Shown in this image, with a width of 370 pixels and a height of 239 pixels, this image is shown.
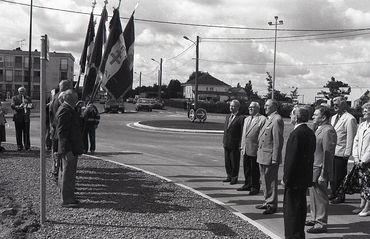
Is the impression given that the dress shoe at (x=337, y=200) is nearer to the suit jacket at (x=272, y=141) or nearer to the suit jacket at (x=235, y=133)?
the suit jacket at (x=272, y=141)

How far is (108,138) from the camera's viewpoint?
66.4 ft

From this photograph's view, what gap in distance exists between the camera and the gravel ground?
19.5 ft

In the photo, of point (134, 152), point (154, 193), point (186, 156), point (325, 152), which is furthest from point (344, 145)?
point (134, 152)

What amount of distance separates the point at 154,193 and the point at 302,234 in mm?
3272

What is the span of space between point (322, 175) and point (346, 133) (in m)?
2.42

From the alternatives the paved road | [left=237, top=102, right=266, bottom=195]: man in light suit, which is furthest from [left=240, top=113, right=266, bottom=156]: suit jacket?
the paved road

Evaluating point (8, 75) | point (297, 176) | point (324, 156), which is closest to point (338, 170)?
point (324, 156)

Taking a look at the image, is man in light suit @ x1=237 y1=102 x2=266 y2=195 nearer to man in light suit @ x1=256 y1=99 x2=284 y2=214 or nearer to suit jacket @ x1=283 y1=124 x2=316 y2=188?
man in light suit @ x1=256 y1=99 x2=284 y2=214

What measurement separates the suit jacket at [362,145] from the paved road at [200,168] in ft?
3.11

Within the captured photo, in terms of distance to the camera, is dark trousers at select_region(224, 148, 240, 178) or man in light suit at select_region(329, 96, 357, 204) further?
dark trousers at select_region(224, 148, 240, 178)

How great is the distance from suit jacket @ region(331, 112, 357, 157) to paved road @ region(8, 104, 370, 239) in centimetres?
96

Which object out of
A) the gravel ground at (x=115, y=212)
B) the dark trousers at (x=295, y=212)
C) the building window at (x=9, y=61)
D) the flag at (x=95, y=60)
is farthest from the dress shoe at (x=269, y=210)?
the building window at (x=9, y=61)

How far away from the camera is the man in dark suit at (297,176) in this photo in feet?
19.2

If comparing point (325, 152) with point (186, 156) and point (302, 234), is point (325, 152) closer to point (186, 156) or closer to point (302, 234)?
point (302, 234)
